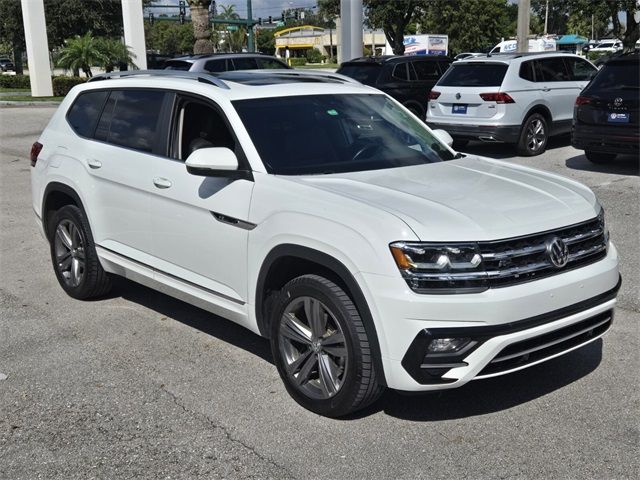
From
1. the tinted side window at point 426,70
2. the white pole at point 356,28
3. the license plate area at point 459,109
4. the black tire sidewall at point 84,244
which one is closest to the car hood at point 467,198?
the black tire sidewall at point 84,244

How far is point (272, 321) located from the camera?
14.1 feet

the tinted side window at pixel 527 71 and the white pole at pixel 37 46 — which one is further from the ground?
the white pole at pixel 37 46

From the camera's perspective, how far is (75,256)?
6121 mm

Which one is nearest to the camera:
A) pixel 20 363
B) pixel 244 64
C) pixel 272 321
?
pixel 272 321

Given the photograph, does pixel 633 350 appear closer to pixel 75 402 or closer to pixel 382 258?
pixel 382 258

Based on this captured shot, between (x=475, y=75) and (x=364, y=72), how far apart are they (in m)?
3.14

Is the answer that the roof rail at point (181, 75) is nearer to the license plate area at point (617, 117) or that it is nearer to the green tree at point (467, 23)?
the license plate area at point (617, 117)

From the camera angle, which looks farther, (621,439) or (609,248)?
(609,248)

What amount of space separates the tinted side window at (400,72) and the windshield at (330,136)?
414 inches

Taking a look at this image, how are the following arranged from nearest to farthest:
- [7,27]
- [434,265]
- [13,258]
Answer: [434,265]
[13,258]
[7,27]

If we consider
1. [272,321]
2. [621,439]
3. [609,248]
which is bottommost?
[621,439]

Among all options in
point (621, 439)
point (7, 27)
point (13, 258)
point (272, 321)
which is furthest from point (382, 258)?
point (7, 27)

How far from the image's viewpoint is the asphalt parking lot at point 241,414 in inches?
144

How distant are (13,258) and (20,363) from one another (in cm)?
301
